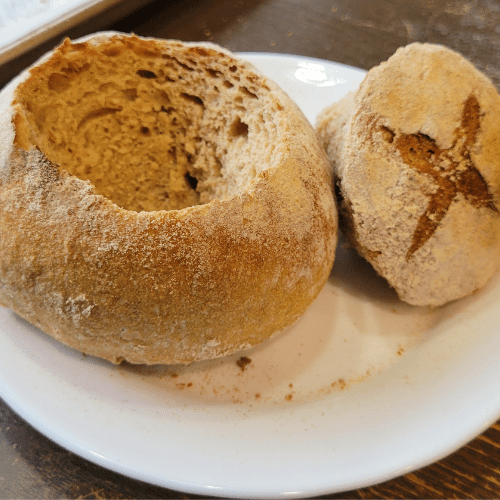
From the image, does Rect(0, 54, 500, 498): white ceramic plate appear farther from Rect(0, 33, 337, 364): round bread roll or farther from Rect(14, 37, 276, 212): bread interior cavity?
Rect(14, 37, 276, 212): bread interior cavity

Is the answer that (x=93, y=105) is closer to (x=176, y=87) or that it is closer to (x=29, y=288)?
(x=176, y=87)

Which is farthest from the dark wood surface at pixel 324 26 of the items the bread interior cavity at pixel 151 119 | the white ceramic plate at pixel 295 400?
the white ceramic plate at pixel 295 400

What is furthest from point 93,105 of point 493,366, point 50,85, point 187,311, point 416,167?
point 493,366

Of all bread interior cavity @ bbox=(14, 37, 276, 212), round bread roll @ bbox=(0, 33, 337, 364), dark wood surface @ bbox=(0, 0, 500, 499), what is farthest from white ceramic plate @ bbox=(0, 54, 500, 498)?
dark wood surface @ bbox=(0, 0, 500, 499)

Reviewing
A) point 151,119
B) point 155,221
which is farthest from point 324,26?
point 155,221

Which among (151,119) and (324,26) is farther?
(324,26)

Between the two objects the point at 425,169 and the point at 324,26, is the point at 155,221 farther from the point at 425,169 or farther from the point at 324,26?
the point at 324,26

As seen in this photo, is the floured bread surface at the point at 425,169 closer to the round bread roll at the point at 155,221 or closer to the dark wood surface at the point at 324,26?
the round bread roll at the point at 155,221
